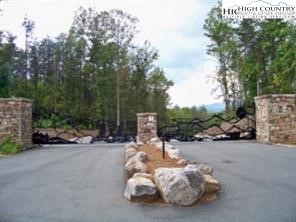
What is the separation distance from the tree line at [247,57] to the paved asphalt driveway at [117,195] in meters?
14.7

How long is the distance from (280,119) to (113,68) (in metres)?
18.1

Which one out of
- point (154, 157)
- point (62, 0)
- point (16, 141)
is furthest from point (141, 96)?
point (154, 157)

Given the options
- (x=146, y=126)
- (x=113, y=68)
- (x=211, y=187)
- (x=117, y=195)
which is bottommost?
(x=117, y=195)

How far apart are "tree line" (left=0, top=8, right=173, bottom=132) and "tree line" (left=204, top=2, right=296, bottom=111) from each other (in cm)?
469

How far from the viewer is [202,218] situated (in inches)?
173

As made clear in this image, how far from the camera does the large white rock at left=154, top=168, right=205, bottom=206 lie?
4.84 m

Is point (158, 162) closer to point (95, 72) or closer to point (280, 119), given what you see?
point (280, 119)

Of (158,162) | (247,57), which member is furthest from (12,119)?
(247,57)

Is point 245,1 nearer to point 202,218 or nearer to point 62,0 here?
point 62,0

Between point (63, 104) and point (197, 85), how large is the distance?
933 centimetres

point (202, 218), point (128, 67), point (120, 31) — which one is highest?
point (120, 31)

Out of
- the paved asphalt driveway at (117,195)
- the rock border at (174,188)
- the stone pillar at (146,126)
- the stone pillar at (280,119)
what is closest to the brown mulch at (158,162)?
the paved asphalt driveway at (117,195)

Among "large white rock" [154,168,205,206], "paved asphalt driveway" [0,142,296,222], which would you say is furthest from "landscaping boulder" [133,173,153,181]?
"large white rock" [154,168,205,206]

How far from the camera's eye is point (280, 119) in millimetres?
12625
